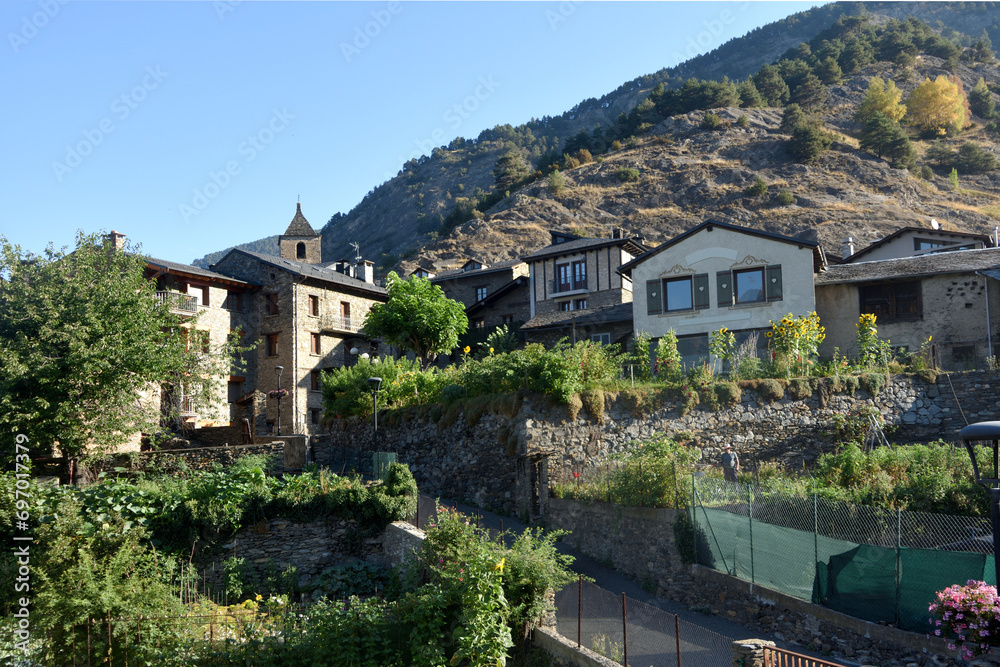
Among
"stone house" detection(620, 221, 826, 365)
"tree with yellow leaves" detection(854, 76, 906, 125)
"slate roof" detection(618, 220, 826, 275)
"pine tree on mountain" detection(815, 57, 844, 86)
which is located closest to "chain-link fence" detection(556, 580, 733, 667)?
"stone house" detection(620, 221, 826, 365)

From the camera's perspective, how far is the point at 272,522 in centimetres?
1762

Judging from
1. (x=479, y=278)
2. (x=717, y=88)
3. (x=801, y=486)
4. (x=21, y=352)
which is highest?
(x=717, y=88)

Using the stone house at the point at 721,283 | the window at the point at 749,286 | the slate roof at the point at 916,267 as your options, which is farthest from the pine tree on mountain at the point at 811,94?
the window at the point at 749,286

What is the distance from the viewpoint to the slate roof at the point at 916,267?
26500 mm

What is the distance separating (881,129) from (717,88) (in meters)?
A: 24.3

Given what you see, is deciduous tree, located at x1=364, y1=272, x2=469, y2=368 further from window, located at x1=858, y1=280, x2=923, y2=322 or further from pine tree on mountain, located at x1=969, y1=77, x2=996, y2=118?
pine tree on mountain, located at x1=969, y1=77, x2=996, y2=118

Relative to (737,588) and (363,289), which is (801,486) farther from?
(363,289)

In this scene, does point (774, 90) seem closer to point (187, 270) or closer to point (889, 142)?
point (889, 142)

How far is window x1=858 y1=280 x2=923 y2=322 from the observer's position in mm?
27219

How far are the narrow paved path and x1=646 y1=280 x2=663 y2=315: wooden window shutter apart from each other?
12.2 metres

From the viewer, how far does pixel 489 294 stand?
47531 mm

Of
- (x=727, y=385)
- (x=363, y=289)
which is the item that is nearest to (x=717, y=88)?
(x=363, y=289)

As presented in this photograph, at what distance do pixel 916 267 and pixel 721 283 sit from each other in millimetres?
7411

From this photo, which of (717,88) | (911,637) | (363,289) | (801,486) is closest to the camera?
(911,637)
